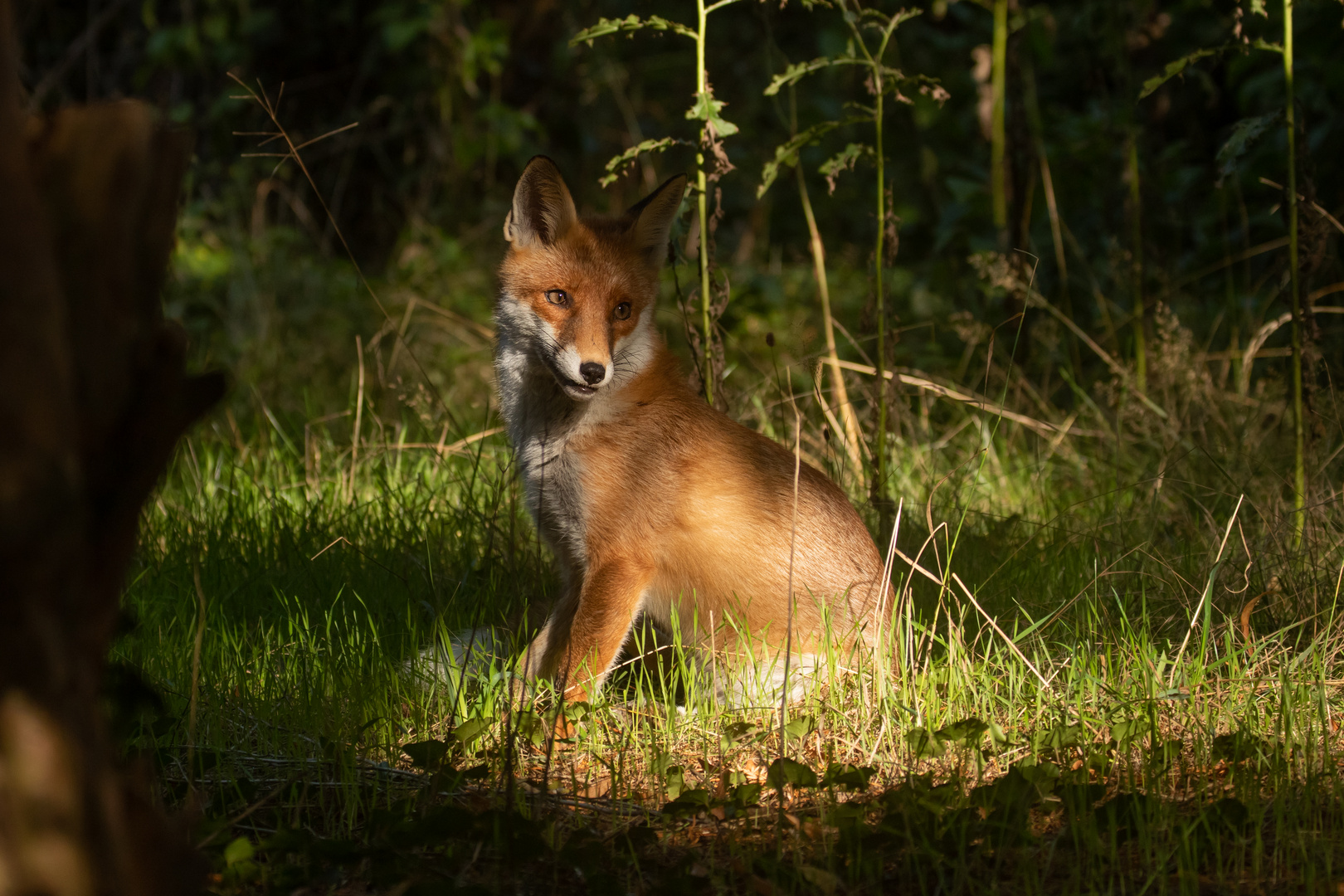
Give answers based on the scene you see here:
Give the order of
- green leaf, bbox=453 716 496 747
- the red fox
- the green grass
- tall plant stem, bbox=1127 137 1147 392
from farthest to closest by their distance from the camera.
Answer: tall plant stem, bbox=1127 137 1147 392, the red fox, green leaf, bbox=453 716 496 747, the green grass

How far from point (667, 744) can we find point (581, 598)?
2.33 ft

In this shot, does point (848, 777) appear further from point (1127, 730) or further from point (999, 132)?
point (999, 132)

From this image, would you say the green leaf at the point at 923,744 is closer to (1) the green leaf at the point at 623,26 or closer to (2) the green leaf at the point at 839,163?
(2) the green leaf at the point at 839,163

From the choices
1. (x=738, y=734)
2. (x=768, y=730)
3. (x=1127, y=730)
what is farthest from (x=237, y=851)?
(x=1127, y=730)

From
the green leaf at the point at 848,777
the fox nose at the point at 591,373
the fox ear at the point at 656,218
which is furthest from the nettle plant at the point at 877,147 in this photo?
the green leaf at the point at 848,777

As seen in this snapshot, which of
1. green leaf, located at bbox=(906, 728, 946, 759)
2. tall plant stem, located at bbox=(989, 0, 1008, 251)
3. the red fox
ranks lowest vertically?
green leaf, located at bbox=(906, 728, 946, 759)

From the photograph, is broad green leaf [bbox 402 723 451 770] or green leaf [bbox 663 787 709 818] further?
broad green leaf [bbox 402 723 451 770]

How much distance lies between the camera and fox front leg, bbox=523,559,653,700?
3.50 m

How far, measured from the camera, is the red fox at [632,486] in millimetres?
3619

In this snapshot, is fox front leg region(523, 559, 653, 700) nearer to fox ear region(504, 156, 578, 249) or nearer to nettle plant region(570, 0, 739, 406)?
nettle plant region(570, 0, 739, 406)

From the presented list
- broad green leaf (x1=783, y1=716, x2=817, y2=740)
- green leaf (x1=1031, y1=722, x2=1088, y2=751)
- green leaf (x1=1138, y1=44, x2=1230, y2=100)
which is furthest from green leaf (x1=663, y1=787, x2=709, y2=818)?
green leaf (x1=1138, y1=44, x2=1230, y2=100)

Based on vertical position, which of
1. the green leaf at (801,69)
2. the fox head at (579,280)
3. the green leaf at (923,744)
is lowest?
the green leaf at (923,744)

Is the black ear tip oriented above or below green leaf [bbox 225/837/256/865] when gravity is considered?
above

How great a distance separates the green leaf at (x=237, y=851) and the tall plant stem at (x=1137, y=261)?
454 centimetres
